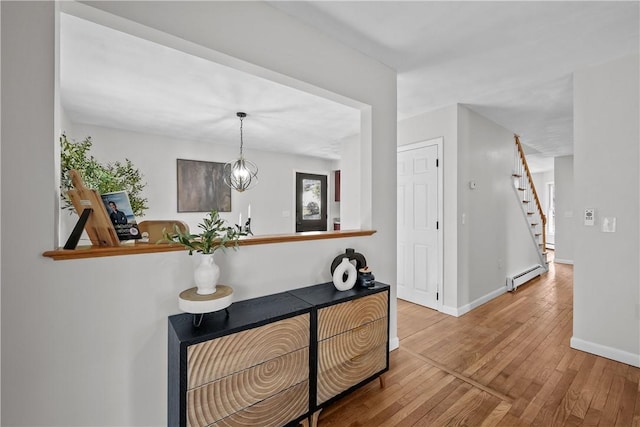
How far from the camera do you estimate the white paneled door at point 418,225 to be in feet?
11.8

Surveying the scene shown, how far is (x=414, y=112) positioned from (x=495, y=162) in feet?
4.93

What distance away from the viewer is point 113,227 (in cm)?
140

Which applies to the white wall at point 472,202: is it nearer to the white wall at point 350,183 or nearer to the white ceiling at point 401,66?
the white ceiling at point 401,66

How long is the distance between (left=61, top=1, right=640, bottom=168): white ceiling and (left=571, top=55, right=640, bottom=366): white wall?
10.6 inches

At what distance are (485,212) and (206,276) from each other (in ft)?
12.3

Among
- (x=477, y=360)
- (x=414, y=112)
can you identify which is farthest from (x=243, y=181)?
(x=477, y=360)

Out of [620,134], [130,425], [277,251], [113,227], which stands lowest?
[130,425]

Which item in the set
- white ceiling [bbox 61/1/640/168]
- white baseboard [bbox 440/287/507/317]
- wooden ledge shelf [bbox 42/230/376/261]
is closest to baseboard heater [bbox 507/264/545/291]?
white baseboard [bbox 440/287/507/317]

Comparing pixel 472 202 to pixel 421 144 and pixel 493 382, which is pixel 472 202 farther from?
pixel 493 382

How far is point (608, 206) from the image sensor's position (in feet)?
8.04

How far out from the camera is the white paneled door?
3.59 m

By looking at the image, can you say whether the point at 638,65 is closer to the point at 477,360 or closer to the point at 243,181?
the point at 477,360

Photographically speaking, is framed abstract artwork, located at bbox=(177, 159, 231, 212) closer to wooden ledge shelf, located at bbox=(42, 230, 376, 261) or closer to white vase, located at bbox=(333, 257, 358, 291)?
wooden ledge shelf, located at bbox=(42, 230, 376, 261)

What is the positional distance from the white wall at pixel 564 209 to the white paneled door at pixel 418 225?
15.5 feet
